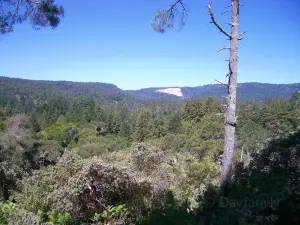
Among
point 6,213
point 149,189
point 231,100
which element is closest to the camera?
point 231,100

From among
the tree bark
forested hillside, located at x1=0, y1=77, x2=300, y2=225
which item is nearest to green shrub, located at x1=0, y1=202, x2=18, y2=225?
forested hillside, located at x1=0, y1=77, x2=300, y2=225

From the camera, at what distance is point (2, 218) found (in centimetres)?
673

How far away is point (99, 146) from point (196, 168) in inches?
1160

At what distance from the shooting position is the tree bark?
5.57 m

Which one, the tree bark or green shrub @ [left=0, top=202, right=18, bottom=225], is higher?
the tree bark

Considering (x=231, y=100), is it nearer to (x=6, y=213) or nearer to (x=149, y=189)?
(x=149, y=189)

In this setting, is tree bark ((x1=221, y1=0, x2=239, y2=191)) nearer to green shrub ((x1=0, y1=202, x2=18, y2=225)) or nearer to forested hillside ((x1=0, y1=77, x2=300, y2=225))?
forested hillside ((x1=0, y1=77, x2=300, y2=225))

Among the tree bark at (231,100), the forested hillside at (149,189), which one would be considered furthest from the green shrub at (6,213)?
the tree bark at (231,100)

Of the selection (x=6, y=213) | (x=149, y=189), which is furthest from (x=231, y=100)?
(x=6, y=213)

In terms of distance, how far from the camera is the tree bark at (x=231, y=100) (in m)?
5.57

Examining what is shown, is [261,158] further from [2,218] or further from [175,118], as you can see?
[175,118]

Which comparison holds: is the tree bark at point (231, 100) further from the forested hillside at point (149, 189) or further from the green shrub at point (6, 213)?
the green shrub at point (6, 213)

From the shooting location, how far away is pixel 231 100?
18.6 ft

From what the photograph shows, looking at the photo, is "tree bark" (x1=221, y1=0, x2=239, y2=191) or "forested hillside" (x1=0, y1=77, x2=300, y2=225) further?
"tree bark" (x1=221, y1=0, x2=239, y2=191)
